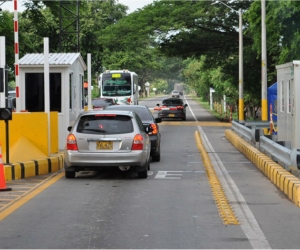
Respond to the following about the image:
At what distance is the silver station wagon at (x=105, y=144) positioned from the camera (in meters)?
15.4

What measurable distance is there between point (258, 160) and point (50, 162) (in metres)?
5.16

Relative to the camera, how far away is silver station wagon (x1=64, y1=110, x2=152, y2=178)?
50.5ft

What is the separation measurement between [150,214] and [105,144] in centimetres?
→ 460

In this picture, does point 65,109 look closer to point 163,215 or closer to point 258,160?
point 258,160

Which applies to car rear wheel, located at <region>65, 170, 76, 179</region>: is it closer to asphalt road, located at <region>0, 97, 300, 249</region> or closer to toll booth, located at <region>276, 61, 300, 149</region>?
asphalt road, located at <region>0, 97, 300, 249</region>

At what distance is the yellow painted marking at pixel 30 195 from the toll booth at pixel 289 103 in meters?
5.36

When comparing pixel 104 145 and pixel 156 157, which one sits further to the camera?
pixel 156 157

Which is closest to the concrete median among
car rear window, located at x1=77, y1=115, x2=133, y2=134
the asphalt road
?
the asphalt road

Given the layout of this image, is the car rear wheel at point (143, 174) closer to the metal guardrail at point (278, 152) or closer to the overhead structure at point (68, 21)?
the metal guardrail at point (278, 152)

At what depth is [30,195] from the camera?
13188 mm

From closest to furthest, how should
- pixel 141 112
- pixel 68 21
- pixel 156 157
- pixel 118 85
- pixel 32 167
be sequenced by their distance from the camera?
pixel 32 167 → pixel 156 157 → pixel 141 112 → pixel 68 21 → pixel 118 85

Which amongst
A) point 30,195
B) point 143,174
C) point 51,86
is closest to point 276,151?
point 143,174

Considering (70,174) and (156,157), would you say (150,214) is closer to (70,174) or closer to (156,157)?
(70,174)

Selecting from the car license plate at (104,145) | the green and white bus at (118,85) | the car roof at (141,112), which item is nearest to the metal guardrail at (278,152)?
the car roof at (141,112)
